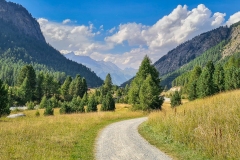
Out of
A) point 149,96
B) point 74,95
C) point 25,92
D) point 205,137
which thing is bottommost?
point 205,137

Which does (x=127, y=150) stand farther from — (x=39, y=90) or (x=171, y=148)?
(x=39, y=90)

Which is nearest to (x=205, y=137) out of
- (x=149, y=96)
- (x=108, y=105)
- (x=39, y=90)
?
(x=149, y=96)

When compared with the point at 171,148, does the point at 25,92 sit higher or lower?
higher

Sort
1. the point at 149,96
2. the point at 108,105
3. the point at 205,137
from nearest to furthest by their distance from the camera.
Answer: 1. the point at 205,137
2. the point at 149,96
3. the point at 108,105

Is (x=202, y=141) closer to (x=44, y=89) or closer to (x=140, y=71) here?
(x=140, y=71)

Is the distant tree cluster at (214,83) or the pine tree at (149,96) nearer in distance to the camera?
the pine tree at (149,96)

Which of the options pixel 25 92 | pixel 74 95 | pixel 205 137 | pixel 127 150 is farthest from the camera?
pixel 25 92

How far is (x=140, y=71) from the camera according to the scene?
50344mm

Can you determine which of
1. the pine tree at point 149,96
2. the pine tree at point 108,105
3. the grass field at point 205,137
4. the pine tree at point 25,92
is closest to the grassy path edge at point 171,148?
the grass field at point 205,137

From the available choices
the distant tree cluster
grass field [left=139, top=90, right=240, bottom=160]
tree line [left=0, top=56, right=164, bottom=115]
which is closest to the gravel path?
grass field [left=139, top=90, right=240, bottom=160]

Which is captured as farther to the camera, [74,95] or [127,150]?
[74,95]

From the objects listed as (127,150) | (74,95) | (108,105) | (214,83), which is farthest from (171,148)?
(74,95)

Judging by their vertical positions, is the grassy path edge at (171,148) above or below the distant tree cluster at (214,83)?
below

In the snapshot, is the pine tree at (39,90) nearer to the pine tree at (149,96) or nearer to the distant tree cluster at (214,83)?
the distant tree cluster at (214,83)
